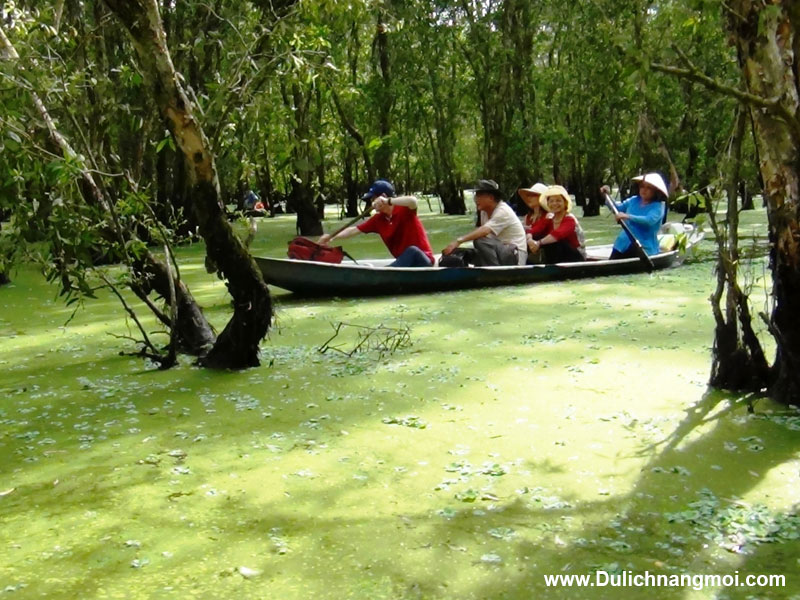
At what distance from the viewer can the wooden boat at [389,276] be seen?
23.0ft

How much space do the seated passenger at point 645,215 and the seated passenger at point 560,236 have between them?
42cm

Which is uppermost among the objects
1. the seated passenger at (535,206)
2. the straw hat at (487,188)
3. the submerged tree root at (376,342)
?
the straw hat at (487,188)

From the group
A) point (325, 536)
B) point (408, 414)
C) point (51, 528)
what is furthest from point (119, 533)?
point (408, 414)

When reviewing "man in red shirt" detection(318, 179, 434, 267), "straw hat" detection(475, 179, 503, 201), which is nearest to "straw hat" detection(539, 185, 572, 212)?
"straw hat" detection(475, 179, 503, 201)

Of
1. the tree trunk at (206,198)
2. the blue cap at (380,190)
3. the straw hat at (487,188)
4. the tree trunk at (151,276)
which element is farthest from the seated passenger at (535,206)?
the tree trunk at (206,198)

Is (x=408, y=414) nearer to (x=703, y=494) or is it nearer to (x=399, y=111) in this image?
(x=703, y=494)

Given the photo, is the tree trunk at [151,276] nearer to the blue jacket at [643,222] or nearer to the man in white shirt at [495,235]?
the man in white shirt at [495,235]

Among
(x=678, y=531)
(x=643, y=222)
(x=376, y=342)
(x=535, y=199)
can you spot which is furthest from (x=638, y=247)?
(x=678, y=531)

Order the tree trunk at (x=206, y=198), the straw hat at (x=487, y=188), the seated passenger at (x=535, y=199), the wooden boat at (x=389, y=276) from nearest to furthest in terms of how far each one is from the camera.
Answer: the tree trunk at (x=206, y=198) → the wooden boat at (x=389, y=276) → the straw hat at (x=487, y=188) → the seated passenger at (x=535, y=199)

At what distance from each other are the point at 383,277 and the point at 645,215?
8.58 feet

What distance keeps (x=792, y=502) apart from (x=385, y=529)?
4.03ft

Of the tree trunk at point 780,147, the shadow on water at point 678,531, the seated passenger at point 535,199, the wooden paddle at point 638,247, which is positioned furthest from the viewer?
the seated passenger at point 535,199

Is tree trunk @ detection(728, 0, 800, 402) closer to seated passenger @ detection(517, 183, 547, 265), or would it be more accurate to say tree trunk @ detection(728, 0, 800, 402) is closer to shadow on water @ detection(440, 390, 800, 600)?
shadow on water @ detection(440, 390, 800, 600)

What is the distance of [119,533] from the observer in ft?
8.39
